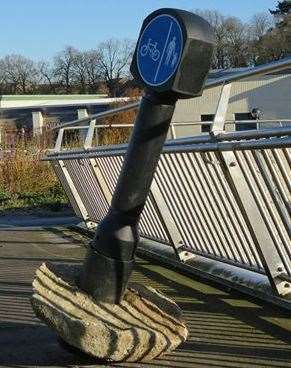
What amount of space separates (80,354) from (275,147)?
1675 mm

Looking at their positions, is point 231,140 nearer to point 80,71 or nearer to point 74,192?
point 74,192

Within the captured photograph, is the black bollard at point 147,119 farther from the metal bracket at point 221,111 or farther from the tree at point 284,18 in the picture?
the tree at point 284,18

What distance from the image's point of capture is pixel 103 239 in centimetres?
401

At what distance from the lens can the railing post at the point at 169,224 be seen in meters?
6.94

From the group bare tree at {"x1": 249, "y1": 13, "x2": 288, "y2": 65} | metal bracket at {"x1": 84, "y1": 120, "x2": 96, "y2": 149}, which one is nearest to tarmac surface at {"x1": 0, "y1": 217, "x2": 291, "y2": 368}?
metal bracket at {"x1": 84, "y1": 120, "x2": 96, "y2": 149}

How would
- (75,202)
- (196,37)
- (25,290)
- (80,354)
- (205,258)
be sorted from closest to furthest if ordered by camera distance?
(196,37) < (80,354) < (25,290) < (205,258) < (75,202)

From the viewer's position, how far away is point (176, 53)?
11.5 feet

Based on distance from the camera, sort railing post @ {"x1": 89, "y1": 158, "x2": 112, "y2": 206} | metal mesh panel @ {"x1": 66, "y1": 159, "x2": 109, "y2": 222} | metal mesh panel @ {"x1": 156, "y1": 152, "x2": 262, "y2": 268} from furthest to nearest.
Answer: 1. metal mesh panel @ {"x1": 66, "y1": 159, "x2": 109, "y2": 222}
2. railing post @ {"x1": 89, "y1": 158, "x2": 112, "y2": 206}
3. metal mesh panel @ {"x1": 156, "y1": 152, "x2": 262, "y2": 268}

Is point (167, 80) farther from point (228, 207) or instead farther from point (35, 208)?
point (35, 208)

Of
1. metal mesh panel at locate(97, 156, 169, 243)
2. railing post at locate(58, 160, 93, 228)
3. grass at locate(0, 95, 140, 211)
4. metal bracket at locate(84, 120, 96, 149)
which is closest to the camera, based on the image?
metal mesh panel at locate(97, 156, 169, 243)

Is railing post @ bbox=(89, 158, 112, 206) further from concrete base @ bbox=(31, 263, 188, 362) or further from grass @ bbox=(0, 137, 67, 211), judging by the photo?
grass @ bbox=(0, 137, 67, 211)

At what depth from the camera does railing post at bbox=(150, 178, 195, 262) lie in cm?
694

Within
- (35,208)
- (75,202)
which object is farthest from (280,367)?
(35,208)

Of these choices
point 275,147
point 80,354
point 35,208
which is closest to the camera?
point 80,354
